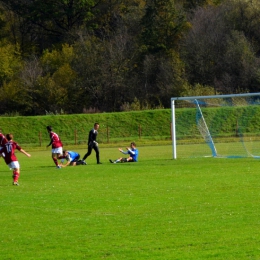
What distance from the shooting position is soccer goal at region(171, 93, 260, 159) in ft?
100

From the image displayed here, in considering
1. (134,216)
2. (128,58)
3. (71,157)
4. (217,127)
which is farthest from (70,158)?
(128,58)

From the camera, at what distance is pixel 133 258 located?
10.2 m

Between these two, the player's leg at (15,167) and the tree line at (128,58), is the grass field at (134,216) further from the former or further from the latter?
the tree line at (128,58)

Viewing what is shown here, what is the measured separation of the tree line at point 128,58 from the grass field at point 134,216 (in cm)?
4739

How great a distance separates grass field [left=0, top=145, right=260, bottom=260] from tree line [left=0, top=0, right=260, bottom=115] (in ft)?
155

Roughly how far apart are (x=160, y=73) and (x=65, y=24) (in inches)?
545

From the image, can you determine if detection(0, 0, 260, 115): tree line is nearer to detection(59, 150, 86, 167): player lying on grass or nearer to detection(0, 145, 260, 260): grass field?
detection(59, 150, 86, 167): player lying on grass

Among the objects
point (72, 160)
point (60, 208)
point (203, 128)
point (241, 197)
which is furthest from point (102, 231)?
point (203, 128)

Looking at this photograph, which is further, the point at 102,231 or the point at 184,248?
the point at 102,231

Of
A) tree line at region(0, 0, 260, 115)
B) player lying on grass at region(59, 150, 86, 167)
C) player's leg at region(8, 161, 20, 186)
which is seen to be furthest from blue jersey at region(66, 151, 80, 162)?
tree line at region(0, 0, 260, 115)

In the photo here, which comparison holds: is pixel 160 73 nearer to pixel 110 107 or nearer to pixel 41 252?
pixel 110 107

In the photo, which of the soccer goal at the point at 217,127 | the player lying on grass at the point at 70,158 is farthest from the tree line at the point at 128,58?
the player lying on grass at the point at 70,158

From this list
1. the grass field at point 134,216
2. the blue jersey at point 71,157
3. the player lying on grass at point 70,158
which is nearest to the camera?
the grass field at point 134,216

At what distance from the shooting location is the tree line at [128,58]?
72.2m
